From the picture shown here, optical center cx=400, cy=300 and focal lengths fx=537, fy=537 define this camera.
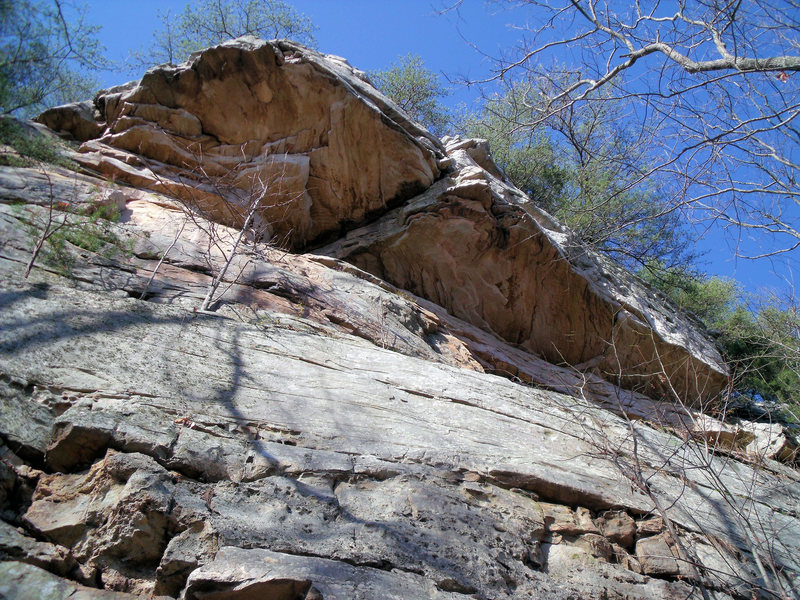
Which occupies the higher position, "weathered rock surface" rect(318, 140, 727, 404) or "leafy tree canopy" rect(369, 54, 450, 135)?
"leafy tree canopy" rect(369, 54, 450, 135)

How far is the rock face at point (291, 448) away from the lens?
254cm

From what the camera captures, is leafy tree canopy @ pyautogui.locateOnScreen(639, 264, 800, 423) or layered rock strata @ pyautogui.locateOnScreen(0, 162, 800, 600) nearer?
layered rock strata @ pyautogui.locateOnScreen(0, 162, 800, 600)

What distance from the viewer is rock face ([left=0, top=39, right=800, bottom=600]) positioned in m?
2.54

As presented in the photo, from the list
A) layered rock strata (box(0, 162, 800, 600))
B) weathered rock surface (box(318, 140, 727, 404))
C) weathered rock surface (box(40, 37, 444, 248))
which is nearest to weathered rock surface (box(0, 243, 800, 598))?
layered rock strata (box(0, 162, 800, 600))

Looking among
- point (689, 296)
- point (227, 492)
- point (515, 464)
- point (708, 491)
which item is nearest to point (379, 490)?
point (227, 492)

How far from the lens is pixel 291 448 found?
3275 mm

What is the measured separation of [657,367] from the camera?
8.93 meters

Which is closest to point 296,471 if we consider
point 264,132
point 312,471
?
point 312,471

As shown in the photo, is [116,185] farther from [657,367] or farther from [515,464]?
[657,367]

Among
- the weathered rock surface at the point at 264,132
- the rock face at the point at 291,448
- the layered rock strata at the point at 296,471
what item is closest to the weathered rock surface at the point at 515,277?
the weathered rock surface at the point at 264,132

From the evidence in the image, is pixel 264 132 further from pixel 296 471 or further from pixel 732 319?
pixel 732 319

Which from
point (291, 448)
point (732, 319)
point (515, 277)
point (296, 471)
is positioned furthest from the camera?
point (732, 319)

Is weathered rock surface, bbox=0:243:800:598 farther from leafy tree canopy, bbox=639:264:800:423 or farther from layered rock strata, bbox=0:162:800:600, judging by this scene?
leafy tree canopy, bbox=639:264:800:423

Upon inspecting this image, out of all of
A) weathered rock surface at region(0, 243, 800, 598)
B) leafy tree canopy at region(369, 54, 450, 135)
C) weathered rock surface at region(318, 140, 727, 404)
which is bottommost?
weathered rock surface at region(0, 243, 800, 598)
